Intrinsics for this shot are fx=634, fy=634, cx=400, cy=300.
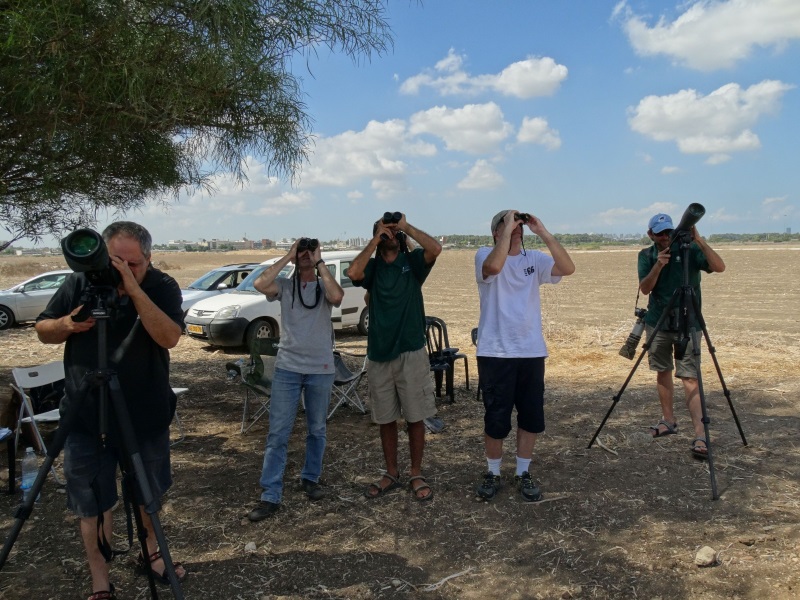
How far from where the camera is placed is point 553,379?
7.52m

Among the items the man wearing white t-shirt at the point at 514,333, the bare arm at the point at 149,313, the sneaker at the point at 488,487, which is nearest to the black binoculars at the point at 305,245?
the man wearing white t-shirt at the point at 514,333

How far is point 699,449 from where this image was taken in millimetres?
4602

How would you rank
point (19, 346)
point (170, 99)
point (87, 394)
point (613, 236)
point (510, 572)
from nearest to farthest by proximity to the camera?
point (87, 394) → point (510, 572) → point (170, 99) → point (19, 346) → point (613, 236)

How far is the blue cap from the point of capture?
4.89 metres

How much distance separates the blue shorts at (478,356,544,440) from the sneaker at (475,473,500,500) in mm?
277

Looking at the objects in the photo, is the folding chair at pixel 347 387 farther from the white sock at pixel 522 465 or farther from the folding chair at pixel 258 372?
the white sock at pixel 522 465

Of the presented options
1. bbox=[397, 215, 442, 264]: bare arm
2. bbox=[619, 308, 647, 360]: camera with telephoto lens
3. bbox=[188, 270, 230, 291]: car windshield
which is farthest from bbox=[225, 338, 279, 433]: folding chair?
bbox=[188, 270, 230, 291]: car windshield

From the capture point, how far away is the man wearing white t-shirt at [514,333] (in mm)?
3955

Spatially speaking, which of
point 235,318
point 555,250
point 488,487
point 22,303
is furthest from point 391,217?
point 22,303

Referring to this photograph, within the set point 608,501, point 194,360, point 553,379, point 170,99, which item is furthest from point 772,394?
point 194,360

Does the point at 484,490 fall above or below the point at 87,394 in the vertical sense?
below

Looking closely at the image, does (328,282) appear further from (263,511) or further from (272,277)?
(263,511)

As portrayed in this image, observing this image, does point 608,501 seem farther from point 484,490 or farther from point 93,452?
point 93,452

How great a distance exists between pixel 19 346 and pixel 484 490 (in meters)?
10.5
